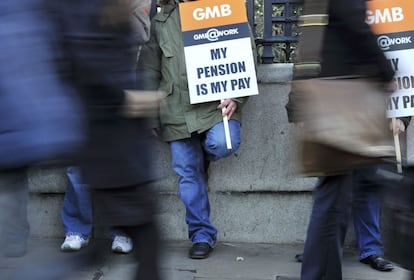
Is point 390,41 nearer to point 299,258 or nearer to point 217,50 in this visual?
point 217,50

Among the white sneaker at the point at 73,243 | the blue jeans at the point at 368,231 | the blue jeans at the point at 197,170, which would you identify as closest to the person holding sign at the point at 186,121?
the blue jeans at the point at 197,170

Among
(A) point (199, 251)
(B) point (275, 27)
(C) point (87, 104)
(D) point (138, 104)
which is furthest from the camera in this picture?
(B) point (275, 27)

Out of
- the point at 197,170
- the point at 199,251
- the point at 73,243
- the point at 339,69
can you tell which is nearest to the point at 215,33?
the point at 197,170

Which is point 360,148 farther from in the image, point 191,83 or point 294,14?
point 294,14

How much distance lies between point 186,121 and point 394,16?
4.90 feet

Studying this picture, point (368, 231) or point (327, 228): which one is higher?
point (327, 228)

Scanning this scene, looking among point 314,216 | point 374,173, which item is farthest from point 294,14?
point 374,173

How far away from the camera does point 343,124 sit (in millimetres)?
3133

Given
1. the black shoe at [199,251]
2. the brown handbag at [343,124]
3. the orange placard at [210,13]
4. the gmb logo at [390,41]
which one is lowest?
the black shoe at [199,251]

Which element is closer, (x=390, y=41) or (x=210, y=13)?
(x=390, y=41)

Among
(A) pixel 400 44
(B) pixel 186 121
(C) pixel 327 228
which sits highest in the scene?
(A) pixel 400 44

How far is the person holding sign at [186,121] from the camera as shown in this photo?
517cm

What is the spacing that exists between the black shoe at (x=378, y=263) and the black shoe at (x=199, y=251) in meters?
1.06

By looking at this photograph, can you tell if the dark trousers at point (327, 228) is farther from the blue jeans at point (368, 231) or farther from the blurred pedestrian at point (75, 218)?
the blurred pedestrian at point (75, 218)
